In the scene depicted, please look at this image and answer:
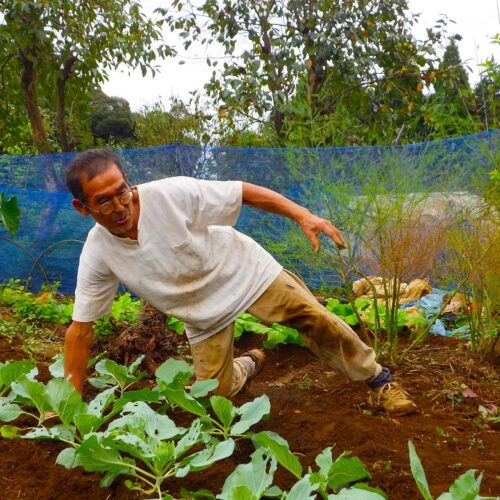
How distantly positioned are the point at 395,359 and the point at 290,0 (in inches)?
203

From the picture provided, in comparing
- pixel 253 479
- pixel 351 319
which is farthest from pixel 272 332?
pixel 253 479

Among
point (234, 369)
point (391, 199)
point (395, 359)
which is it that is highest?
point (391, 199)

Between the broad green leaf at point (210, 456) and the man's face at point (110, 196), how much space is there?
107 cm

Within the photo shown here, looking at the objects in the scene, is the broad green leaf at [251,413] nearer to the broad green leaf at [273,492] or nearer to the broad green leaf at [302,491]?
the broad green leaf at [273,492]

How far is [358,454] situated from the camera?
2.44 metres

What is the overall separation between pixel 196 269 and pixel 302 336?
57 centimetres

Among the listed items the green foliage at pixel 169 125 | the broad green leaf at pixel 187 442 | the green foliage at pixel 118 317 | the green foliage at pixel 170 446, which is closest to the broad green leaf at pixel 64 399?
the green foliage at pixel 170 446

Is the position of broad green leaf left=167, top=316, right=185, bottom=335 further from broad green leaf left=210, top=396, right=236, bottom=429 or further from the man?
broad green leaf left=210, top=396, right=236, bottom=429

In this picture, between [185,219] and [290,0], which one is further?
[290,0]

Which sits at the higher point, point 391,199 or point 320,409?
point 391,199

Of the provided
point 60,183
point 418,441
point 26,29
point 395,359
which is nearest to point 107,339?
point 395,359

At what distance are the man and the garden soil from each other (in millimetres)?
273

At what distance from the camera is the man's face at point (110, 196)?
275cm

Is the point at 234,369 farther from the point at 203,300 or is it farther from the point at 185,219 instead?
the point at 185,219
